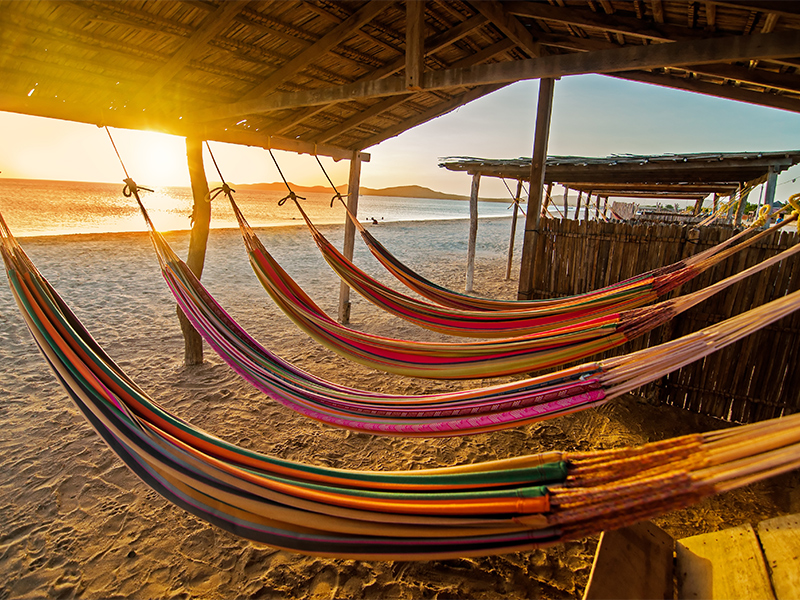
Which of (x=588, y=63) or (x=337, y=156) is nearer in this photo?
(x=588, y=63)

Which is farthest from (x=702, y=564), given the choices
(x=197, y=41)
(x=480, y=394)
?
(x=197, y=41)

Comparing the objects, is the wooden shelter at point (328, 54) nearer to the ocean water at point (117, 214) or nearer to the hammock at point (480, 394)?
the ocean water at point (117, 214)

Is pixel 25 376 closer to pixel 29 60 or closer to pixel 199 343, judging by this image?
pixel 199 343

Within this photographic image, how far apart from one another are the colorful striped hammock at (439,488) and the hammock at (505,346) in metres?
0.39

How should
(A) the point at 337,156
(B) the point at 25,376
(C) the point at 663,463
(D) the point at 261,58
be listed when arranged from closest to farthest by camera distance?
(C) the point at 663,463, (D) the point at 261,58, (B) the point at 25,376, (A) the point at 337,156

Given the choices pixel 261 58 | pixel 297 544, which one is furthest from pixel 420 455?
pixel 261 58

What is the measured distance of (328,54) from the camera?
221cm

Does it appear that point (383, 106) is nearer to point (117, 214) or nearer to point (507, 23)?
point (507, 23)

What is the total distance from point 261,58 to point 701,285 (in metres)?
2.65

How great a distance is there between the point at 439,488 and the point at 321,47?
213 cm

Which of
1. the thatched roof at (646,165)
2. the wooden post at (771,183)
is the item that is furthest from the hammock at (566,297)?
the wooden post at (771,183)

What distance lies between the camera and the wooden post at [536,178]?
2.35 meters

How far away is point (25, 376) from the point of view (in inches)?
96.5

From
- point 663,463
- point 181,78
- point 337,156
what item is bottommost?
point 663,463
